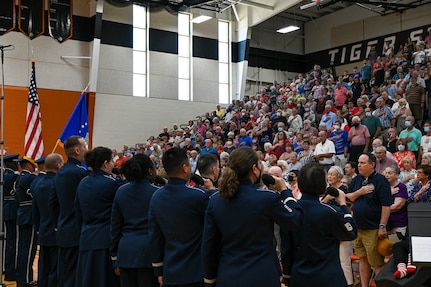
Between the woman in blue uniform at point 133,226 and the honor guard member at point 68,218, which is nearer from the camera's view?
the woman in blue uniform at point 133,226

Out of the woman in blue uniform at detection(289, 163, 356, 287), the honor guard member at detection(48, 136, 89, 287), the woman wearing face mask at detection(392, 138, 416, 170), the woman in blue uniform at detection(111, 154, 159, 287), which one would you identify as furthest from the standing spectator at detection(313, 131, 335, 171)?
the woman in blue uniform at detection(289, 163, 356, 287)

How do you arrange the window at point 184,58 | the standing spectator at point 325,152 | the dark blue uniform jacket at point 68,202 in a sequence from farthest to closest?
1. the window at point 184,58
2. the standing spectator at point 325,152
3. the dark blue uniform jacket at point 68,202

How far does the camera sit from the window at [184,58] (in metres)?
19.1

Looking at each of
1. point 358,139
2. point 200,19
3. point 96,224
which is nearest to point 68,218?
point 96,224

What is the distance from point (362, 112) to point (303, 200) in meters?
8.01

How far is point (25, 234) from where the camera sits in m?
6.21

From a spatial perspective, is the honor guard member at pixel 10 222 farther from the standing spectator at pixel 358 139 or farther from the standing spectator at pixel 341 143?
the standing spectator at pixel 358 139

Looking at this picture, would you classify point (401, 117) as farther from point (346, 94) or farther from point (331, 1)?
point (331, 1)

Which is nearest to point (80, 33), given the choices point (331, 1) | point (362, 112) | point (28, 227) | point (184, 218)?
point (331, 1)

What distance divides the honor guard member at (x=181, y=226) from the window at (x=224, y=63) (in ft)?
55.3

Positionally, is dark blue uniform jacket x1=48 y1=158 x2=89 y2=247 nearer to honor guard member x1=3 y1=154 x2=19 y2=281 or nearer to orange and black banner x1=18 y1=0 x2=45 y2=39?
honor guard member x1=3 y1=154 x2=19 y2=281

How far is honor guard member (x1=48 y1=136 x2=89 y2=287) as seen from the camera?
4391 millimetres

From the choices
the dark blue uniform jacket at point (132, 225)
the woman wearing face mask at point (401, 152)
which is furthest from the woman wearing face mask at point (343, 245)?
the woman wearing face mask at point (401, 152)

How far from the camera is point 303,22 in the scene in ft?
77.7
